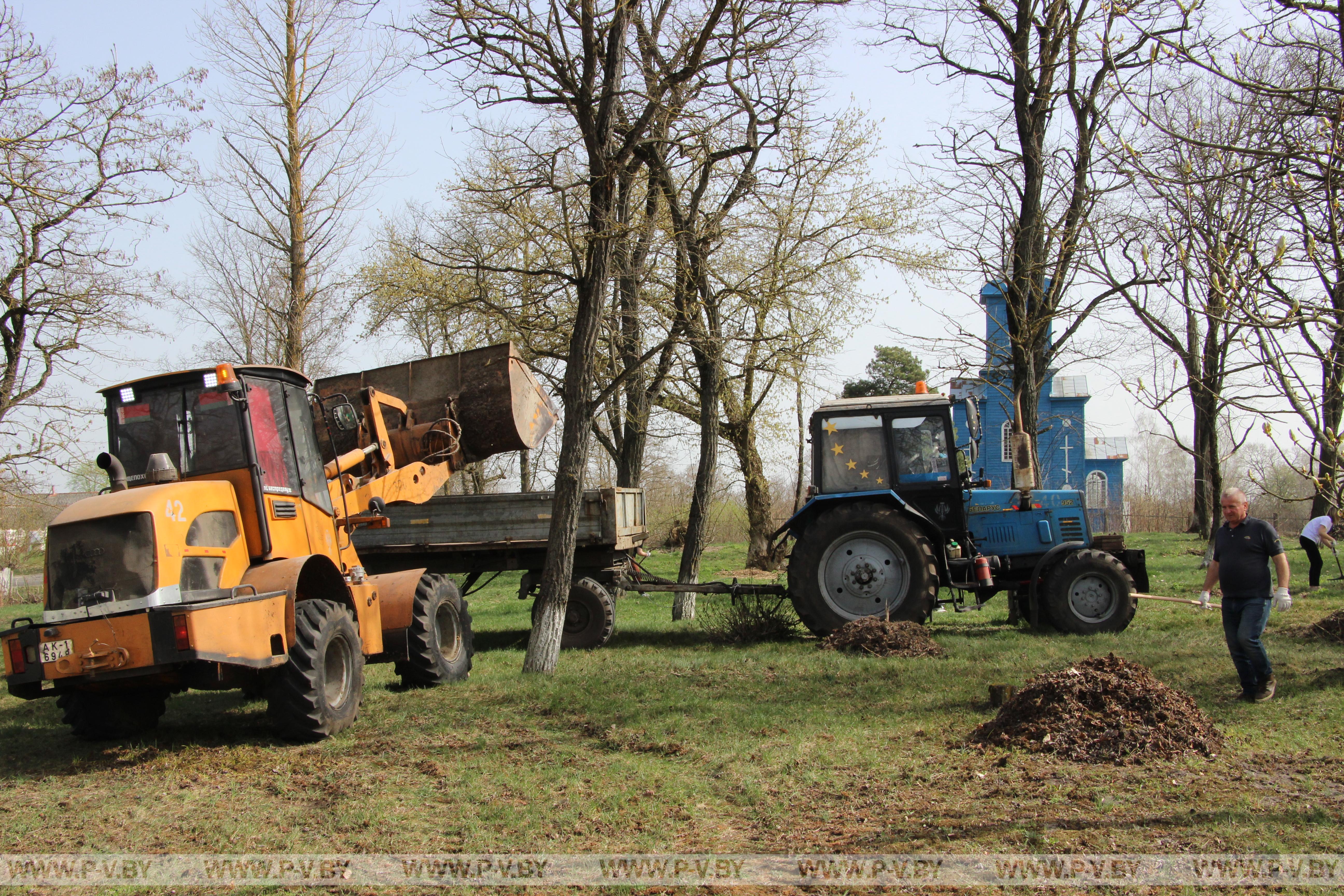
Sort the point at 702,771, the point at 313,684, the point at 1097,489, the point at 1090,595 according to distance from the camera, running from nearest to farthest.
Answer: the point at 702,771, the point at 313,684, the point at 1090,595, the point at 1097,489

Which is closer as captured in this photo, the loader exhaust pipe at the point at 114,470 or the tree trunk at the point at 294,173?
the loader exhaust pipe at the point at 114,470

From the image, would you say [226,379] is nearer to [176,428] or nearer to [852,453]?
[176,428]

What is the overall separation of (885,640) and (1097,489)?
39.0m

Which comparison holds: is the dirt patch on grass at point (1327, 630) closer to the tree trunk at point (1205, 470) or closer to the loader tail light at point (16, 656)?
the tree trunk at point (1205, 470)

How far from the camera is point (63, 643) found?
6.00m

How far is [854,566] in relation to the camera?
34.5 feet

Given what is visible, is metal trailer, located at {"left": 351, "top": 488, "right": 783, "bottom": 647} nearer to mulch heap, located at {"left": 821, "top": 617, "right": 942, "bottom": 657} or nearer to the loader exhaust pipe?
mulch heap, located at {"left": 821, "top": 617, "right": 942, "bottom": 657}

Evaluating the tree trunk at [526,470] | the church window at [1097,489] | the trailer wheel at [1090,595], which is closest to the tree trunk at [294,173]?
the tree trunk at [526,470]

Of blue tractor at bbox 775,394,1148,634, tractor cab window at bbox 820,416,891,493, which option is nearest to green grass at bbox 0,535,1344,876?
blue tractor at bbox 775,394,1148,634

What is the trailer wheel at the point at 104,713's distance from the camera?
704 cm

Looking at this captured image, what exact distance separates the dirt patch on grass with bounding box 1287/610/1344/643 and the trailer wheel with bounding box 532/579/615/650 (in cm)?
728

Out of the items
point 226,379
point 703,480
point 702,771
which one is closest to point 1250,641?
point 702,771

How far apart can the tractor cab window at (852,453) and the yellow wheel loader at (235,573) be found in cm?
436

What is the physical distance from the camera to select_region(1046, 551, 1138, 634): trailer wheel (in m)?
9.86
